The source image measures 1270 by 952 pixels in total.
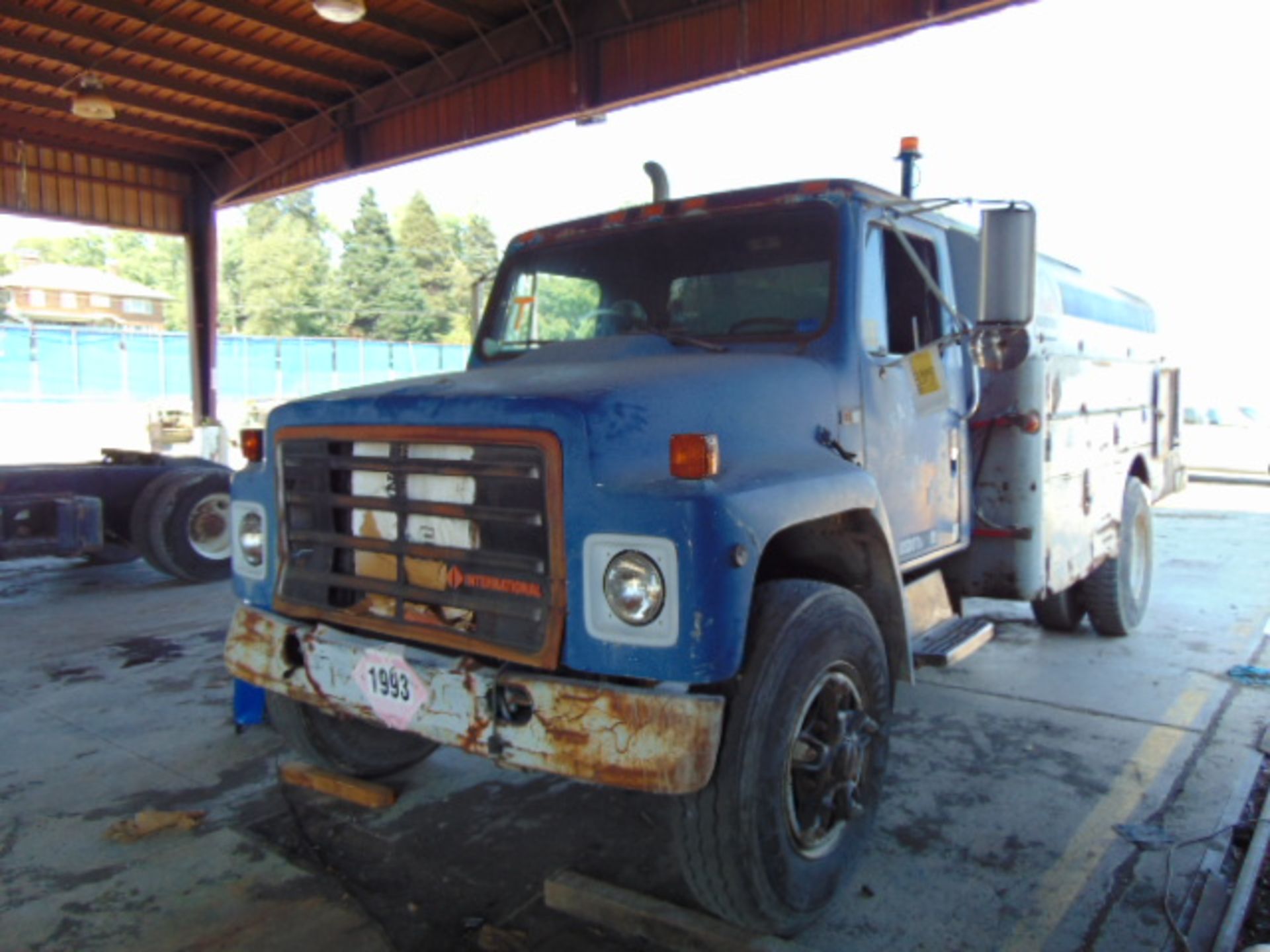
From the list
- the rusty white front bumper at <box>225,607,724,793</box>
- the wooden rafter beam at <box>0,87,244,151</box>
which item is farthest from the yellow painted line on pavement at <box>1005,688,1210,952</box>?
the wooden rafter beam at <box>0,87,244,151</box>

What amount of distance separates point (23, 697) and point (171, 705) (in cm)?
89

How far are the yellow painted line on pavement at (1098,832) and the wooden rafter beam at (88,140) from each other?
14.7 meters

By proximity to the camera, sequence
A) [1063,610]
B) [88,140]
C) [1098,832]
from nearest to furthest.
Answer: [1098,832] → [1063,610] → [88,140]

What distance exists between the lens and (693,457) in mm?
2604

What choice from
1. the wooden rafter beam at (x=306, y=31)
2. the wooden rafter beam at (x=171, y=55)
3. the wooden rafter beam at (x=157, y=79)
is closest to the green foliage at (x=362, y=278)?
the wooden rafter beam at (x=157, y=79)

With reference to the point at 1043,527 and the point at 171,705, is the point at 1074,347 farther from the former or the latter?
the point at 171,705

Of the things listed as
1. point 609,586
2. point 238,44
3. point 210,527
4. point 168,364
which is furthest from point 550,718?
point 168,364

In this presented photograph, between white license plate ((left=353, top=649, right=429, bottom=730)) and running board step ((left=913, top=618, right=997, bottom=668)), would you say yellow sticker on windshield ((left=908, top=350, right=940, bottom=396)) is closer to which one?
running board step ((left=913, top=618, right=997, bottom=668))

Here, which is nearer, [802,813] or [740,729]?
[740,729]

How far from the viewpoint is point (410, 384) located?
131 inches

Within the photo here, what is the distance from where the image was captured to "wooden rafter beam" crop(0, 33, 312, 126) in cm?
1079

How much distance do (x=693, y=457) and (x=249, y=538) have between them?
6.11 feet

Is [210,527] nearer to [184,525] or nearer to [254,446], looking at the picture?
[184,525]

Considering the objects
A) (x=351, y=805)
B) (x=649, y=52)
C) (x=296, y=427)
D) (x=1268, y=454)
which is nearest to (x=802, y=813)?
(x=351, y=805)
